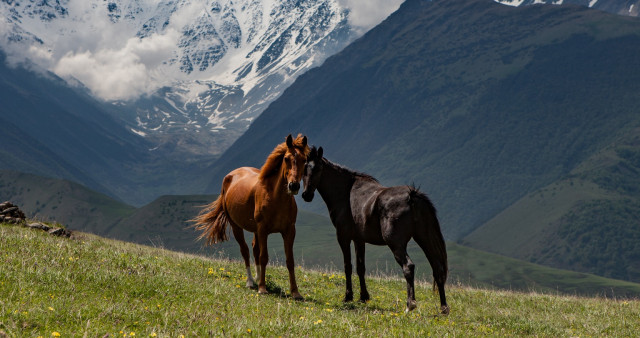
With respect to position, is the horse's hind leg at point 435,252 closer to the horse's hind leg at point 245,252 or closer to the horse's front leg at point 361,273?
the horse's front leg at point 361,273

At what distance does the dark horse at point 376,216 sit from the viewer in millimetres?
13680

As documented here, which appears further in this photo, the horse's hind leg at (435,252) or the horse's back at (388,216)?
the horse's hind leg at (435,252)

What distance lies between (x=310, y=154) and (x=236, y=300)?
441cm

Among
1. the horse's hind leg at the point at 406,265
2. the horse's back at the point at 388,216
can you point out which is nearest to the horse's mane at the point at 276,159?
the horse's back at the point at 388,216

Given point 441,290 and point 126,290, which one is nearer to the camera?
point 126,290

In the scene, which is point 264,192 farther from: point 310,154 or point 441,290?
point 441,290

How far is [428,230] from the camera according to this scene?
14078 mm

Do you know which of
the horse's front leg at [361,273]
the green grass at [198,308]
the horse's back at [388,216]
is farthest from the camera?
the horse's front leg at [361,273]

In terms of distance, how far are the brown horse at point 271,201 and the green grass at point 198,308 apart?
0.95 meters

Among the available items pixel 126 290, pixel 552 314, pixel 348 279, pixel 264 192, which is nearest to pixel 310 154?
pixel 264 192

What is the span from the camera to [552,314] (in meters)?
15.4

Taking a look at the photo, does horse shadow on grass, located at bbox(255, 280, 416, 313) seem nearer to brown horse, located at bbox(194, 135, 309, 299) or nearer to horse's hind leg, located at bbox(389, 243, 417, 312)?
brown horse, located at bbox(194, 135, 309, 299)

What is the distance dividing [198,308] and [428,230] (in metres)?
5.90

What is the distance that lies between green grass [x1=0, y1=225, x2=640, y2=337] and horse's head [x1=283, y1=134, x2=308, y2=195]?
2.55 meters
